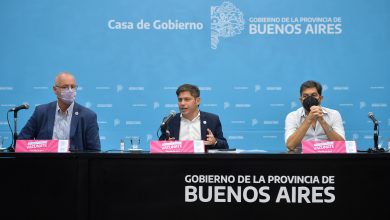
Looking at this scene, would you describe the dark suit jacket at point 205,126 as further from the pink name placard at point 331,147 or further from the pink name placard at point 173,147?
the pink name placard at point 331,147

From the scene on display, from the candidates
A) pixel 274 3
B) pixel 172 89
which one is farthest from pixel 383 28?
pixel 172 89

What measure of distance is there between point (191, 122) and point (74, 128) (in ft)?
3.03

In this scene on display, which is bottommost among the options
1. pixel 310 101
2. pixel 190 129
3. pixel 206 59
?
pixel 190 129

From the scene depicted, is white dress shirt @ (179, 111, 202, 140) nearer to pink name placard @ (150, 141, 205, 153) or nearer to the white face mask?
the white face mask

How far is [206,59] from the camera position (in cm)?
514

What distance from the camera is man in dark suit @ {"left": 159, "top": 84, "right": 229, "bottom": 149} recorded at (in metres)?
4.01

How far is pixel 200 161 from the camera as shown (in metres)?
2.64

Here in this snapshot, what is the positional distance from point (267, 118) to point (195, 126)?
127cm

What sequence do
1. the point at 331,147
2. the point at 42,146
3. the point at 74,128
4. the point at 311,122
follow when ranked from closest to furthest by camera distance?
1. the point at 331,147
2. the point at 42,146
3. the point at 311,122
4. the point at 74,128

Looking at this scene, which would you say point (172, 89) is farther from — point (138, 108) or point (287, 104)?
point (287, 104)

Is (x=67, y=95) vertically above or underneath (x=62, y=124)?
above

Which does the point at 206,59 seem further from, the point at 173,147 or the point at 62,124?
the point at 173,147

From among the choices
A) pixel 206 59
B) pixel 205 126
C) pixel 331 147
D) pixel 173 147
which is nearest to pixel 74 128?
pixel 205 126

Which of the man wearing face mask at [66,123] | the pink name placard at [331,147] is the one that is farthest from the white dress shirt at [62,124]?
the pink name placard at [331,147]
